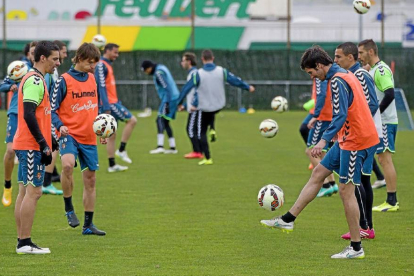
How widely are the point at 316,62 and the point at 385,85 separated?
8.70ft

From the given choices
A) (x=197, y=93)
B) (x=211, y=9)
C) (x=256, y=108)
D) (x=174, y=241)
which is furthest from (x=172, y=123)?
(x=174, y=241)

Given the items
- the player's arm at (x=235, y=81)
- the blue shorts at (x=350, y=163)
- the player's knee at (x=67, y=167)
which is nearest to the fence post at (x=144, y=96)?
the player's arm at (x=235, y=81)

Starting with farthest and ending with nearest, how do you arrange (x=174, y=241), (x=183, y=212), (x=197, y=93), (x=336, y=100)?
(x=197, y=93) < (x=183, y=212) < (x=174, y=241) < (x=336, y=100)

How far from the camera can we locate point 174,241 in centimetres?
867

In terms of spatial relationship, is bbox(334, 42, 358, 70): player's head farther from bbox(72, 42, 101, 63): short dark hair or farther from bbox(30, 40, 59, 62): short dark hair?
bbox(30, 40, 59, 62): short dark hair

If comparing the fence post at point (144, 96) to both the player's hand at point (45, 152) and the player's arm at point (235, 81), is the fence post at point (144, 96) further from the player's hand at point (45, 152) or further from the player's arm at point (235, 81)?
the player's hand at point (45, 152)

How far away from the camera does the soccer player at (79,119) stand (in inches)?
350

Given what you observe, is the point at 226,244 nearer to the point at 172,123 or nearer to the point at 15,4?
the point at 172,123

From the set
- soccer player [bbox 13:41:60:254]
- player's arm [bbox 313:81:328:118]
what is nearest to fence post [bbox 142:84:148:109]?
player's arm [bbox 313:81:328:118]

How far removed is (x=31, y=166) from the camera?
7.82 metres

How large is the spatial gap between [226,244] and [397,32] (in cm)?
3201

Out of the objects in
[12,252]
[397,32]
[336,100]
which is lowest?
[12,252]

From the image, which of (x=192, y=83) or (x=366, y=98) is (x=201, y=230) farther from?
(x=192, y=83)

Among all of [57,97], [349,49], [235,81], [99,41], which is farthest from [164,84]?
[349,49]
